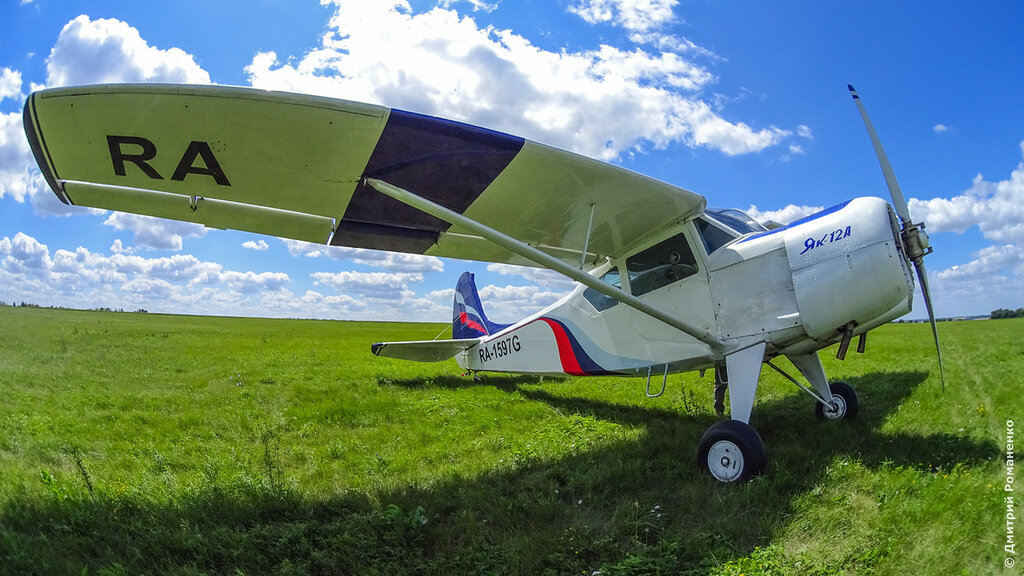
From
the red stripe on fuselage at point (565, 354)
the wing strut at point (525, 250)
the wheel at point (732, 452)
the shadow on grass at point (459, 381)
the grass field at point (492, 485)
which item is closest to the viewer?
the grass field at point (492, 485)

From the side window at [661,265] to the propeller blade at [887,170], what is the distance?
1.74 m

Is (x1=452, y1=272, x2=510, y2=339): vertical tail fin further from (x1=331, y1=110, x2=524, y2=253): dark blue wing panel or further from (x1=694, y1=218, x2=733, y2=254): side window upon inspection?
(x1=694, y1=218, x2=733, y2=254): side window

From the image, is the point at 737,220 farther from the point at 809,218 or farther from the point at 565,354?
the point at 565,354

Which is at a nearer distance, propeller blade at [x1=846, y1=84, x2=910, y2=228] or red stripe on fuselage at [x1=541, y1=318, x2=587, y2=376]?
propeller blade at [x1=846, y1=84, x2=910, y2=228]

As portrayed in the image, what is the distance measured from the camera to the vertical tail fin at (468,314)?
9688mm

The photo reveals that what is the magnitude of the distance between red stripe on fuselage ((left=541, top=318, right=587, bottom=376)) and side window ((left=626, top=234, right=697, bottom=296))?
1287 millimetres

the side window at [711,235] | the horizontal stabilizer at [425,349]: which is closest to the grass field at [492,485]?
the horizontal stabilizer at [425,349]

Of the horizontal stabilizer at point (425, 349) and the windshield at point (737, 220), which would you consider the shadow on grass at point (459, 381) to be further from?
the windshield at point (737, 220)

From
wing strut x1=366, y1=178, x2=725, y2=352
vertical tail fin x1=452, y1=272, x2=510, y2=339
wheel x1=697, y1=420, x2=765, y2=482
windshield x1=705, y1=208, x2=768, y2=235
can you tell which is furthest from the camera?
vertical tail fin x1=452, y1=272, x2=510, y2=339

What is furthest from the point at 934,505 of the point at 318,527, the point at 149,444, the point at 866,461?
the point at 149,444

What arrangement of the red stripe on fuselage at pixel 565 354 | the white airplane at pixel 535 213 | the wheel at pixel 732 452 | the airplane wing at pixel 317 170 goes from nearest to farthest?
the airplane wing at pixel 317 170
the white airplane at pixel 535 213
the wheel at pixel 732 452
the red stripe on fuselage at pixel 565 354

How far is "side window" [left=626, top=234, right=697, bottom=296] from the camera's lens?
5.07 m

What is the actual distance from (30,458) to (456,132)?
16.6 feet

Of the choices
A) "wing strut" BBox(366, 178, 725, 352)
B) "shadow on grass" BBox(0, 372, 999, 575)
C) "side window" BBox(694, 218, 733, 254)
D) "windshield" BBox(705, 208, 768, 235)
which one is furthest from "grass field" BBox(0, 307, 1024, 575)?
"windshield" BBox(705, 208, 768, 235)
